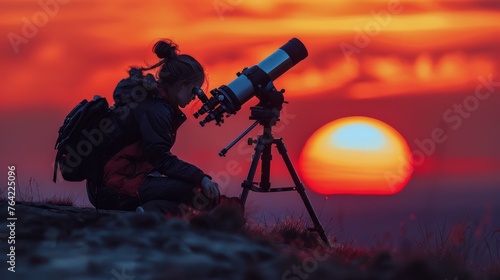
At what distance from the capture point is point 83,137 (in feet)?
32.2

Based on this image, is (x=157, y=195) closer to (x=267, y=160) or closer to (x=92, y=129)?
(x=92, y=129)

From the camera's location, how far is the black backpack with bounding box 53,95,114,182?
980 centimetres

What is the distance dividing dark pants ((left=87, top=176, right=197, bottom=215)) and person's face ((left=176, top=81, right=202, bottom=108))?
3.34 ft

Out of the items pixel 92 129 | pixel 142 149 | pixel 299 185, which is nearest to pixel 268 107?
pixel 299 185

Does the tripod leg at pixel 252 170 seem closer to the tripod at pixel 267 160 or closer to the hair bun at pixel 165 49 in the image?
the tripod at pixel 267 160

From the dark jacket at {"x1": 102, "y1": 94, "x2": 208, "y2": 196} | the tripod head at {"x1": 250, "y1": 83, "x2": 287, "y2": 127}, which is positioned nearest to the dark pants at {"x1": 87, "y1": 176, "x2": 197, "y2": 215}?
Result: the dark jacket at {"x1": 102, "y1": 94, "x2": 208, "y2": 196}

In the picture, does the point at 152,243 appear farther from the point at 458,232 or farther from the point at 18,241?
the point at 458,232

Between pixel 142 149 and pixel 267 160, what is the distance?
6.54 feet

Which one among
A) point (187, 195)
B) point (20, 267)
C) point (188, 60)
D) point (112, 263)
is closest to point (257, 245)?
point (112, 263)

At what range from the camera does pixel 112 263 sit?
6.00 metres

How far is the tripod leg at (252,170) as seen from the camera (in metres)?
10.7

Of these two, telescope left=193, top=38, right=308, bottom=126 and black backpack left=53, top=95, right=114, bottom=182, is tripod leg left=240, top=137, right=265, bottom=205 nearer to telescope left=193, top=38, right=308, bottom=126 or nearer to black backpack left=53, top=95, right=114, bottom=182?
telescope left=193, top=38, right=308, bottom=126

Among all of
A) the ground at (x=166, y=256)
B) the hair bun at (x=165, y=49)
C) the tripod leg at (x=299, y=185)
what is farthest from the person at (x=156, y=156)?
the ground at (x=166, y=256)

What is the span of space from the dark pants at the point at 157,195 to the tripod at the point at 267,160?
97 centimetres
